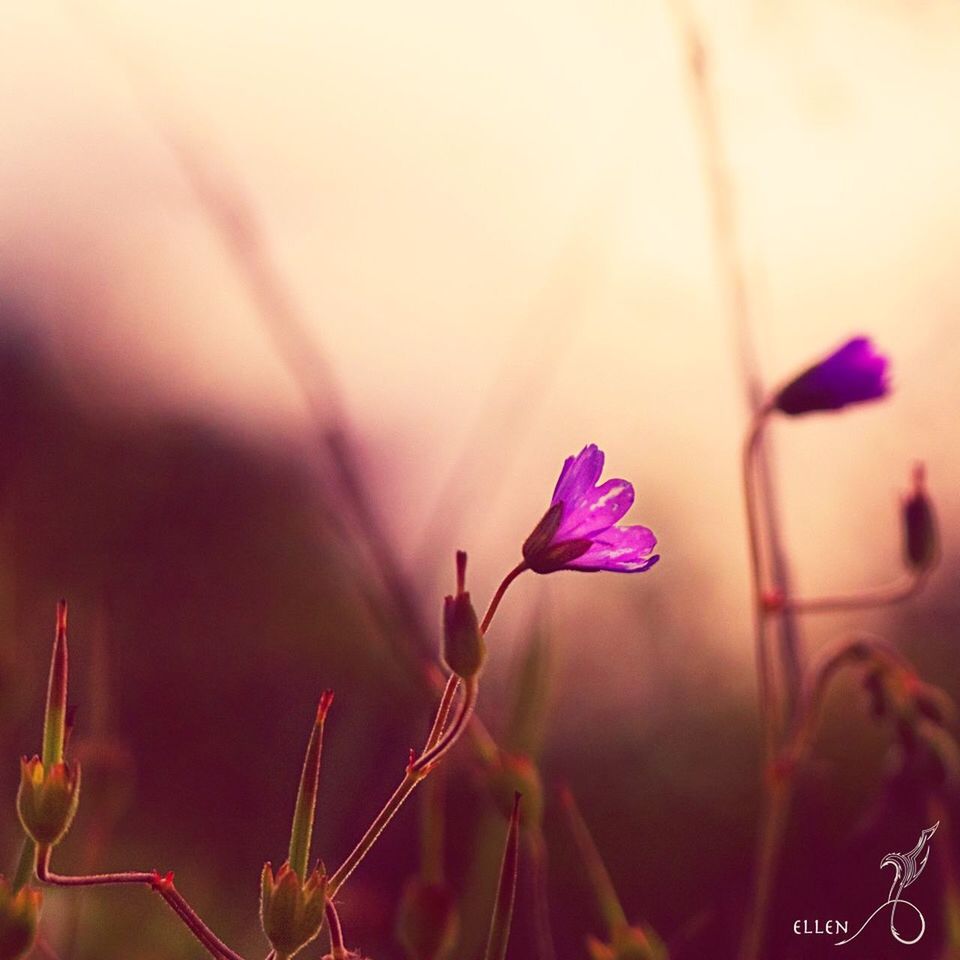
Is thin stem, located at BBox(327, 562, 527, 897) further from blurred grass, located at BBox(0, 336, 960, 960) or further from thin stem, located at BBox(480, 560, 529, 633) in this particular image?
blurred grass, located at BBox(0, 336, 960, 960)

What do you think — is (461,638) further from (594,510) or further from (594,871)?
(594,871)

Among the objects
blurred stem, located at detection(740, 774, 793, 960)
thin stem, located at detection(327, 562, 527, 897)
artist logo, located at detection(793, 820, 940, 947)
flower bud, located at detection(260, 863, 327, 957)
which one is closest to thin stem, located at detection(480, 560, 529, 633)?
thin stem, located at detection(327, 562, 527, 897)

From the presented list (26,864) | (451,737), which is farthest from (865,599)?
(26,864)

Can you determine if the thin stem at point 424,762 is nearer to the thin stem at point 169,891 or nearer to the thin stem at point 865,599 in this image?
the thin stem at point 169,891

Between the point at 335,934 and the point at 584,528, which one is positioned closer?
the point at 335,934

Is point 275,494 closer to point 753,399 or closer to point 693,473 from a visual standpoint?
point 693,473

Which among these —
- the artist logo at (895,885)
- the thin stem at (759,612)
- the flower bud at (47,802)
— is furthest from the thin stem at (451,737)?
the artist logo at (895,885)

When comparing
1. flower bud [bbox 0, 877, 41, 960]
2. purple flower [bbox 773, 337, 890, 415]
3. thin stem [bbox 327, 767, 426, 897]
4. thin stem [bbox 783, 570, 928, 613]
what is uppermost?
purple flower [bbox 773, 337, 890, 415]
